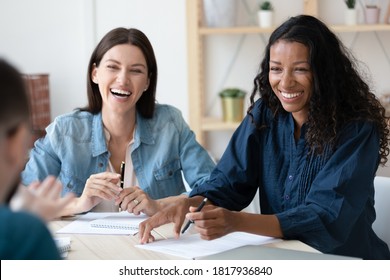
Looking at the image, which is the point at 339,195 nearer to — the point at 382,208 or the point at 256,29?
the point at 382,208

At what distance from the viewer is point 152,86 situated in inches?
100.0

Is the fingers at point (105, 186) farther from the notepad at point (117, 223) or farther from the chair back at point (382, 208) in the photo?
the chair back at point (382, 208)

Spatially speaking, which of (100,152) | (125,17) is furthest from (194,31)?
(100,152)

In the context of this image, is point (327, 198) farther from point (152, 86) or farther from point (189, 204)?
point (152, 86)

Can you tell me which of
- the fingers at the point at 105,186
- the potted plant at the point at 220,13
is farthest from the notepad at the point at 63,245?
the potted plant at the point at 220,13

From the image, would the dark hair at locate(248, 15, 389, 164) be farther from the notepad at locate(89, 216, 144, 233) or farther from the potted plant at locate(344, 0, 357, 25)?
the potted plant at locate(344, 0, 357, 25)

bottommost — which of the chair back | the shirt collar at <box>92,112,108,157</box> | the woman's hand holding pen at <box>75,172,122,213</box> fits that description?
the chair back

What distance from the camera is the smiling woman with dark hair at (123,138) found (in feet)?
7.86

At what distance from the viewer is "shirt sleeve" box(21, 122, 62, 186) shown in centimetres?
236

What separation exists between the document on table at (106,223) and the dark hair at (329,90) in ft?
1.79

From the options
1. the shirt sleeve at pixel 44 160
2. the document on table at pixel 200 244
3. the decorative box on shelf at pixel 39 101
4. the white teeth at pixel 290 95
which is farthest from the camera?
the decorative box on shelf at pixel 39 101

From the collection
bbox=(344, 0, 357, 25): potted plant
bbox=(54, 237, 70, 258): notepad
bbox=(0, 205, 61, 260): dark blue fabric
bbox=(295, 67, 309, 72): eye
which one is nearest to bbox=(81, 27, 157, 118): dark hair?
bbox=(295, 67, 309, 72): eye

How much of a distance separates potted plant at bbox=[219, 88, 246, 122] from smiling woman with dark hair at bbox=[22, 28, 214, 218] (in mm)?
1187

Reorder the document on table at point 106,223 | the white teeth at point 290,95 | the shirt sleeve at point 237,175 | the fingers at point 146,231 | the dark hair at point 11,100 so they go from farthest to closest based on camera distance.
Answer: the shirt sleeve at point 237,175 < the white teeth at point 290,95 < the document on table at point 106,223 < the fingers at point 146,231 < the dark hair at point 11,100
